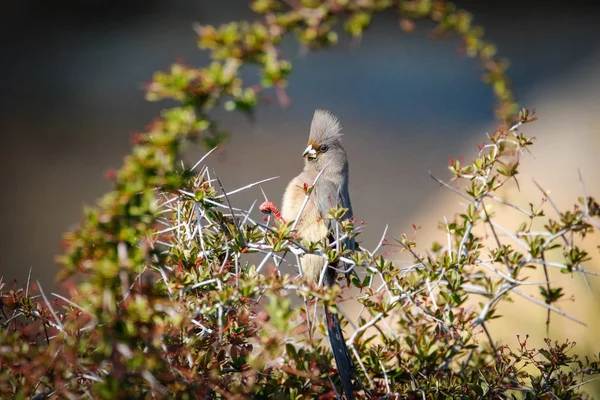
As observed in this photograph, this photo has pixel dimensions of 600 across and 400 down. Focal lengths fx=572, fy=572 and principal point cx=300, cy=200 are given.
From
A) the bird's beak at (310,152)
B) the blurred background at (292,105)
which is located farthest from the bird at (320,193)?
the blurred background at (292,105)

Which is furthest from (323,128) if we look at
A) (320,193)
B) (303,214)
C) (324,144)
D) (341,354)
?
(341,354)

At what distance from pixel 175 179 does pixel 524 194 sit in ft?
10.1

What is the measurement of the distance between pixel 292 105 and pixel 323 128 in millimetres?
2548

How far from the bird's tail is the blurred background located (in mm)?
2523

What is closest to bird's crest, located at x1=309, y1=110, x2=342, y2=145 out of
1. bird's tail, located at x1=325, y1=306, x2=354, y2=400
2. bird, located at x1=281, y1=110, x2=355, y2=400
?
bird, located at x1=281, y1=110, x2=355, y2=400

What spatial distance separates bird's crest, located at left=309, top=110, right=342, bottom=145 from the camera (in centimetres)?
269

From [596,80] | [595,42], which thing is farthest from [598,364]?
[595,42]

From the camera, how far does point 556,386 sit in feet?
4.71

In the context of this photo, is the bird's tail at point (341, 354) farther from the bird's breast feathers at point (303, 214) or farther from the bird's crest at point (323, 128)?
the bird's crest at point (323, 128)

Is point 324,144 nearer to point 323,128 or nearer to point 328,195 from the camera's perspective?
point 323,128

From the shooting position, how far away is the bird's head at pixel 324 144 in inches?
106

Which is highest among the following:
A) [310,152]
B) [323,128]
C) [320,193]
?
[323,128]

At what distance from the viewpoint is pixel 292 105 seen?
17.1ft

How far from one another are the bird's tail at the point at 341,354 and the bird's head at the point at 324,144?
1194 mm
